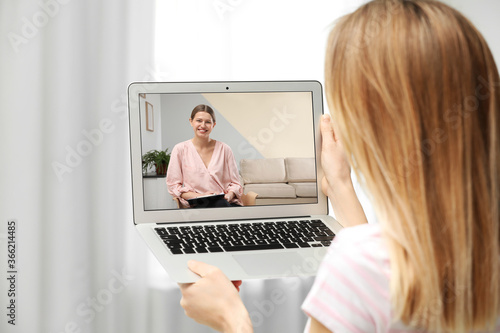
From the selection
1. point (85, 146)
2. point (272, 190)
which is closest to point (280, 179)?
point (272, 190)

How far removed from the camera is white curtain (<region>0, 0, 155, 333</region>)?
5.84 ft

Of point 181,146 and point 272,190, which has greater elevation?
point 181,146

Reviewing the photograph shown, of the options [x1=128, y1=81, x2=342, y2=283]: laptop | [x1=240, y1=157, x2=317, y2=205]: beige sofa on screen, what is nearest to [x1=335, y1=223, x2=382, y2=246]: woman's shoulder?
[x1=128, y1=81, x2=342, y2=283]: laptop

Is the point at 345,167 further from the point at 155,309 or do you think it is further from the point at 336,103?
the point at 155,309

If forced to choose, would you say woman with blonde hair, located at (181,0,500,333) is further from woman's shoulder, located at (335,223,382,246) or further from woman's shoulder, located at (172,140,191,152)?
woman's shoulder, located at (172,140,191,152)

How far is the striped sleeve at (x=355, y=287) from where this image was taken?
0.43 m

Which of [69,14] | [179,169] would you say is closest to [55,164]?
[69,14]

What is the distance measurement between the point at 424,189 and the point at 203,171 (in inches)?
31.6

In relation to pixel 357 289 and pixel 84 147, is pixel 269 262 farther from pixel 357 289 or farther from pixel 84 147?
pixel 84 147

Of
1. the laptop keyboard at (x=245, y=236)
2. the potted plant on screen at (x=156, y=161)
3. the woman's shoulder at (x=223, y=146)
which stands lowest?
the laptop keyboard at (x=245, y=236)

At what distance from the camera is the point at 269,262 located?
0.91 m

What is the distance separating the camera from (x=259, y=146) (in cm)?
122

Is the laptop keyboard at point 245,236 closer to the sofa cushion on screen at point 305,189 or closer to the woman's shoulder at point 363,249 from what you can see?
the sofa cushion on screen at point 305,189

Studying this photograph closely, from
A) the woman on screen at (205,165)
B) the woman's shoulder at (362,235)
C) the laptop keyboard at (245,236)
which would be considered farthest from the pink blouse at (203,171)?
the woman's shoulder at (362,235)
